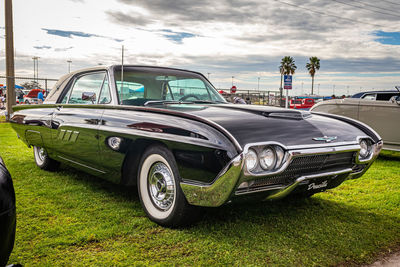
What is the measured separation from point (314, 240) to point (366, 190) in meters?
2.07

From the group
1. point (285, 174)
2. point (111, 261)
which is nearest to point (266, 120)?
point (285, 174)

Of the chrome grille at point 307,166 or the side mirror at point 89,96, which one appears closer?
the chrome grille at point 307,166

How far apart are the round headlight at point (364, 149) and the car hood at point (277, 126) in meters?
0.09

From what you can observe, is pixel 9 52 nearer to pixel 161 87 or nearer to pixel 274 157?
pixel 161 87

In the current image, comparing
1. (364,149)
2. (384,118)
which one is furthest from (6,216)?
(384,118)

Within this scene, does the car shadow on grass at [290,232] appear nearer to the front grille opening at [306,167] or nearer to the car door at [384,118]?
the front grille opening at [306,167]

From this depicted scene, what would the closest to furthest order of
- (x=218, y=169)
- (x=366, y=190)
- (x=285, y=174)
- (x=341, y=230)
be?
1. (x=218, y=169)
2. (x=285, y=174)
3. (x=341, y=230)
4. (x=366, y=190)

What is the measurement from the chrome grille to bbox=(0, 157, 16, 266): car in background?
1.52 meters

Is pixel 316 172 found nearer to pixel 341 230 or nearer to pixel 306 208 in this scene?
pixel 341 230

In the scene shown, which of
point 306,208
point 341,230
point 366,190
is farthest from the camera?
point 366,190

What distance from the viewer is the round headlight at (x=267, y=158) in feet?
8.28

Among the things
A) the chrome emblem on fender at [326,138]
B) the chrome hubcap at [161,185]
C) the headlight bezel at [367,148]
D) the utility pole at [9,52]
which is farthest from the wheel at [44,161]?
the utility pole at [9,52]

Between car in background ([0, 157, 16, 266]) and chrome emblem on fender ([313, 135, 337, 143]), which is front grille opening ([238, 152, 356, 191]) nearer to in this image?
chrome emblem on fender ([313, 135, 337, 143])

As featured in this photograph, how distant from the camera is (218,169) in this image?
2.42 metres
